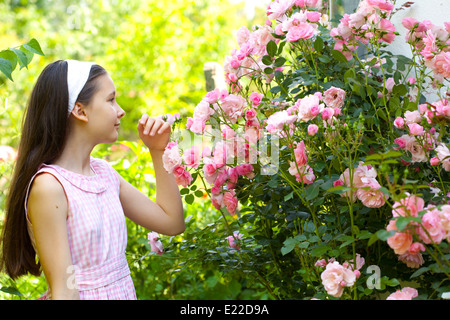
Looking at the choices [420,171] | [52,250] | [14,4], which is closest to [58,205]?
[52,250]

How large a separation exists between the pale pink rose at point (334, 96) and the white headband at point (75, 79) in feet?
2.23

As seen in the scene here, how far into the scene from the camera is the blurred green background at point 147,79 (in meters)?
2.04

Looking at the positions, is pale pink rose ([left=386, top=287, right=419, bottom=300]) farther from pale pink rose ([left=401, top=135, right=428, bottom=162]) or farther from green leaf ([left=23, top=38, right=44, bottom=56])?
green leaf ([left=23, top=38, right=44, bottom=56])

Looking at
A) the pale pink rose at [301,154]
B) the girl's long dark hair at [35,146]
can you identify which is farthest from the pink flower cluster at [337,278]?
the girl's long dark hair at [35,146]

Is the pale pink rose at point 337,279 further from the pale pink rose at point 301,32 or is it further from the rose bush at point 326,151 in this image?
the pale pink rose at point 301,32

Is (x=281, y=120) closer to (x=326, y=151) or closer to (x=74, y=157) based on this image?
(x=326, y=151)

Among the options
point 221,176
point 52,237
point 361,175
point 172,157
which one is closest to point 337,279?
point 361,175

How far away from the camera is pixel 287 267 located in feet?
5.32

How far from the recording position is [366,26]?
1.45 meters

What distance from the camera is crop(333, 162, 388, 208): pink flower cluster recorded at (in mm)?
1142

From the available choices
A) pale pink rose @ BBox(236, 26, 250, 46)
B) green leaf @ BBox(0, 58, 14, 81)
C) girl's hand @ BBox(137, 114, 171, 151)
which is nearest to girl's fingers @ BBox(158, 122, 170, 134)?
girl's hand @ BBox(137, 114, 171, 151)

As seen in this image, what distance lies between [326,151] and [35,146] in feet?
2.66

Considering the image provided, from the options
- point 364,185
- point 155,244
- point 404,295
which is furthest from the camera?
point 155,244
